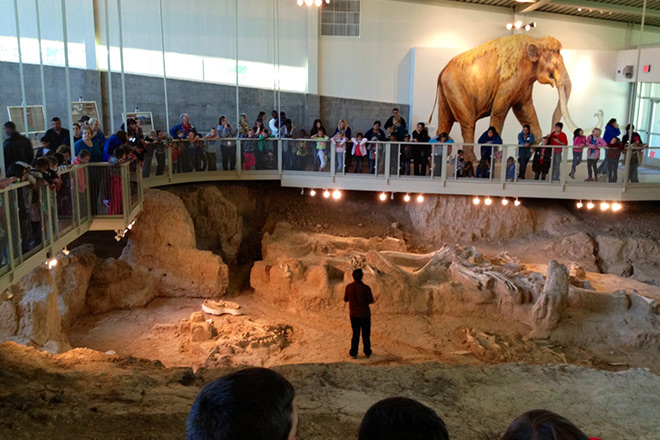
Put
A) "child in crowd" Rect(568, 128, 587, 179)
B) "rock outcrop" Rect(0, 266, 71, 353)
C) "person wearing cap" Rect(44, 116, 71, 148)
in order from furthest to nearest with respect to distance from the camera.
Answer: "child in crowd" Rect(568, 128, 587, 179)
"person wearing cap" Rect(44, 116, 71, 148)
"rock outcrop" Rect(0, 266, 71, 353)

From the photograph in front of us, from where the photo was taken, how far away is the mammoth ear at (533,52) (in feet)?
56.7

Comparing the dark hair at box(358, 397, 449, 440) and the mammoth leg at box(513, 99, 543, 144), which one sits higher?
the mammoth leg at box(513, 99, 543, 144)

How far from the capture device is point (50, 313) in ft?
33.8

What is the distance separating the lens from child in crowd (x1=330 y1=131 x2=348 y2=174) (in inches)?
637

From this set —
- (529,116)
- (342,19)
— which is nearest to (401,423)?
(529,116)

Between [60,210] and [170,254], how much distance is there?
547cm

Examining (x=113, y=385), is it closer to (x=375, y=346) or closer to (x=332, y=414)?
(x=332, y=414)

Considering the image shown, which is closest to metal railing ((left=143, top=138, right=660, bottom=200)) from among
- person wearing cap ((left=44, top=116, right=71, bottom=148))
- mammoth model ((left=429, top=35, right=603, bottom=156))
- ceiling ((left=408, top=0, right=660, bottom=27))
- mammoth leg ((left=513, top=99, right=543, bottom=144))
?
mammoth model ((left=429, top=35, right=603, bottom=156))

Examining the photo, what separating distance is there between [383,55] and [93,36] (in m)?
9.68

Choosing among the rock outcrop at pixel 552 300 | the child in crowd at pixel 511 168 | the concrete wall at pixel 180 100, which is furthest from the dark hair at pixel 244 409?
the concrete wall at pixel 180 100

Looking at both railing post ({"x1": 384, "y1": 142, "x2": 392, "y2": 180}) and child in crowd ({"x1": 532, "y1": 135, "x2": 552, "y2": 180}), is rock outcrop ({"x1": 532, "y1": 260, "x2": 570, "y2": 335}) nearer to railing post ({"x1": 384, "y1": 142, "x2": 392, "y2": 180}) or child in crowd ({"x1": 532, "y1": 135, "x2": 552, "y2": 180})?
child in crowd ({"x1": 532, "y1": 135, "x2": 552, "y2": 180})

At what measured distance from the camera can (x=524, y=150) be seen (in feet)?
49.9

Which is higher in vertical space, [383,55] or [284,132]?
[383,55]

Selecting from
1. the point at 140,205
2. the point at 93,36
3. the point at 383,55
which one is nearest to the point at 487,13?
the point at 383,55
